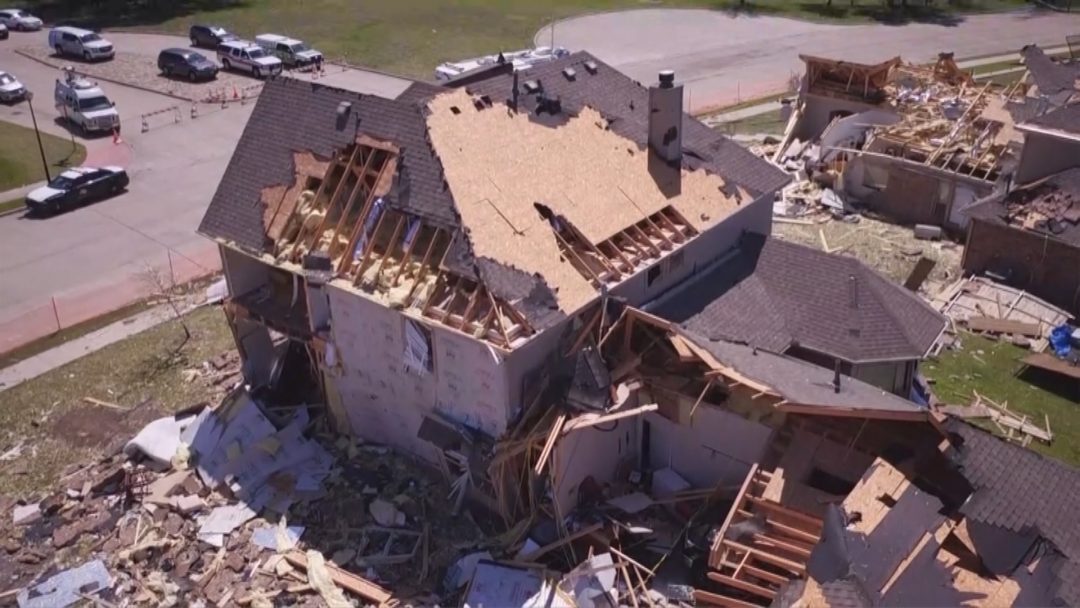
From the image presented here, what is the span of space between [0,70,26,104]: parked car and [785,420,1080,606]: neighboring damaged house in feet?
158

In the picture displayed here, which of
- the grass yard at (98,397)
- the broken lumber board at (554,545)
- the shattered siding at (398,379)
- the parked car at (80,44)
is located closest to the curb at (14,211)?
the grass yard at (98,397)

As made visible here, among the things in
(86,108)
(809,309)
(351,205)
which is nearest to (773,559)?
(809,309)

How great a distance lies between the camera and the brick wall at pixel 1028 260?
27.5 metres

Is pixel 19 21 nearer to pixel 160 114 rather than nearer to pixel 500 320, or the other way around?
pixel 160 114

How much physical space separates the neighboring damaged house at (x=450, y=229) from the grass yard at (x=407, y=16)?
36.4 meters

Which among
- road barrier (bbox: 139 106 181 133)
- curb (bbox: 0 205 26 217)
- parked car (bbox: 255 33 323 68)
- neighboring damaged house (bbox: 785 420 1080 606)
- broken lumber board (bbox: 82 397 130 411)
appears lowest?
broken lumber board (bbox: 82 397 130 411)

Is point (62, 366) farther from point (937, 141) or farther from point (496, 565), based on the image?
point (937, 141)

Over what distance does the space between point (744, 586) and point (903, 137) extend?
24.1 metres

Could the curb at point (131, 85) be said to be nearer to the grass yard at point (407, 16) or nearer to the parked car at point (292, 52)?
the parked car at point (292, 52)

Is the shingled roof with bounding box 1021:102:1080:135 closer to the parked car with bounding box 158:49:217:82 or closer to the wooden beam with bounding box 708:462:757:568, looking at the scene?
the wooden beam with bounding box 708:462:757:568

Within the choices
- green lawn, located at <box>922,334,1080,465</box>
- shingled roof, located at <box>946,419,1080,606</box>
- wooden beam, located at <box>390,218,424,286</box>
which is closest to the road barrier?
wooden beam, located at <box>390,218,424,286</box>

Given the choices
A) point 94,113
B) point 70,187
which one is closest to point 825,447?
point 70,187

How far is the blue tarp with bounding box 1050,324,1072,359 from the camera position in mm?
25092

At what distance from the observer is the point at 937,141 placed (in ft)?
113
